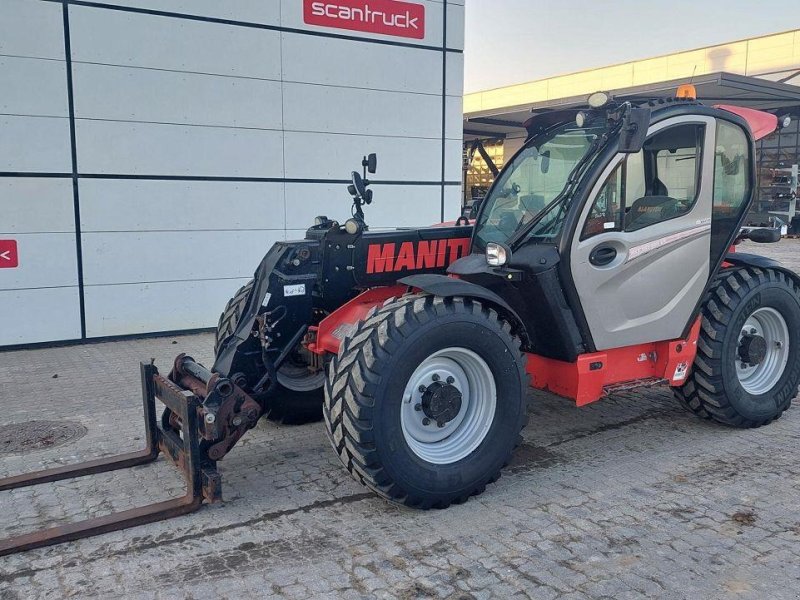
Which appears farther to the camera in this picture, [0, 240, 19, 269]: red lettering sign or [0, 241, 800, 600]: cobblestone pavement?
[0, 240, 19, 269]: red lettering sign

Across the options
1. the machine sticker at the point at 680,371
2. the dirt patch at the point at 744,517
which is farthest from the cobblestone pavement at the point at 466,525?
the machine sticker at the point at 680,371

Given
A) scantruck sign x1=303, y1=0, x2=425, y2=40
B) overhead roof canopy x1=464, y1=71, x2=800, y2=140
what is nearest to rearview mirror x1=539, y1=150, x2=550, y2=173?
scantruck sign x1=303, y1=0, x2=425, y2=40

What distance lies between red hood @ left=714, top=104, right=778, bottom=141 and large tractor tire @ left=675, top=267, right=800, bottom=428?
106cm

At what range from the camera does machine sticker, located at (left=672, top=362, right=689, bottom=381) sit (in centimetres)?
523

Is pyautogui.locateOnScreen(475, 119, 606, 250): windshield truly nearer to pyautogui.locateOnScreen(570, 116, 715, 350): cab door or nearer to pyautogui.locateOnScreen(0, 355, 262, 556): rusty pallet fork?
pyautogui.locateOnScreen(570, 116, 715, 350): cab door

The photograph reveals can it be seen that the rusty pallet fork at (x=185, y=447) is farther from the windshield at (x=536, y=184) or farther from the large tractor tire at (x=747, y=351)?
the large tractor tire at (x=747, y=351)

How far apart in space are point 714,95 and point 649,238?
15.3 metres

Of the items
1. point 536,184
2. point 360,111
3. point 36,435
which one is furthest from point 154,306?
point 536,184

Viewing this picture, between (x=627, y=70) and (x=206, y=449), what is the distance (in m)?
34.8

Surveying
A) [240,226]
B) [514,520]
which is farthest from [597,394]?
[240,226]

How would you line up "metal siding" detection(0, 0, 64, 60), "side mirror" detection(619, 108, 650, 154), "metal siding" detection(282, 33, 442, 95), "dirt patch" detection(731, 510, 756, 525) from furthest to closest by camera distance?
"metal siding" detection(282, 33, 442, 95), "metal siding" detection(0, 0, 64, 60), "side mirror" detection(619, 108, 650, 154), "dirt patch" detection(731, 510, 756, 525)

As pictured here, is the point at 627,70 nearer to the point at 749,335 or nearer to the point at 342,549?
the point at 749,335

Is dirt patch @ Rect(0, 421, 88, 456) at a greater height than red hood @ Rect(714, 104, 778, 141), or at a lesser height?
lesser

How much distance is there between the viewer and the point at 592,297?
4.69 meters
